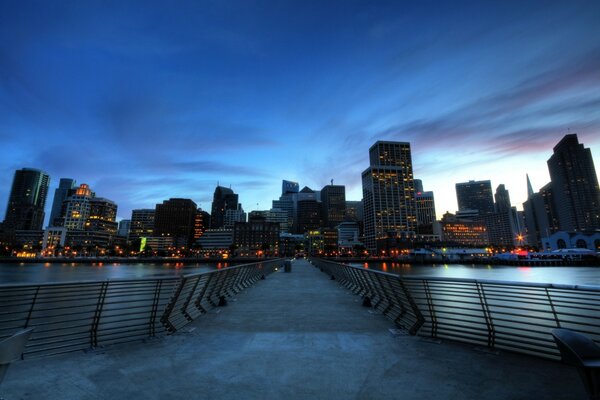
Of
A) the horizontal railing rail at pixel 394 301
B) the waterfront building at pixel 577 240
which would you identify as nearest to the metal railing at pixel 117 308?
the horizontal railing rail at pixel 394 301

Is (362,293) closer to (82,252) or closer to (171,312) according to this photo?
(171,312)

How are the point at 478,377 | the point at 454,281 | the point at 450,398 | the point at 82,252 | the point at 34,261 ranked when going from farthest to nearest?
the point at 82,252
the point at 34,261
the point at 454,281
the point at 478,377
the point at 450,398

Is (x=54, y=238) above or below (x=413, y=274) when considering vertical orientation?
above

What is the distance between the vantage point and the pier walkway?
415cm

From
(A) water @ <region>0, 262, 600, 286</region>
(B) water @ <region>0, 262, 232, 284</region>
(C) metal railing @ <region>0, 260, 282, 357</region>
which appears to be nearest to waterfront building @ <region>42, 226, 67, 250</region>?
(B) water @ <region>0, 262, 232, 284</region>

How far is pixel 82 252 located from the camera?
18712 cm

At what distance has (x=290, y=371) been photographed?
4.91 m

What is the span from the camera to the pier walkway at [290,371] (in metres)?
4.15

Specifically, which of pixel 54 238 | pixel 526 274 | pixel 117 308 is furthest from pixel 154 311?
pixel 54 238

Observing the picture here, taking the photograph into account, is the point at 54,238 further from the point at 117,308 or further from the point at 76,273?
the point at 117,308

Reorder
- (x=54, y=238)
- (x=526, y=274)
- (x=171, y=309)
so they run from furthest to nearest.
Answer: (x=54, y=238), (x=526, y=274), (x=171, y=309)

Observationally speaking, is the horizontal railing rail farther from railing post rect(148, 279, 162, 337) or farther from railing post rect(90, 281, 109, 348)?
railing post rect(90, 281, 109, 348)

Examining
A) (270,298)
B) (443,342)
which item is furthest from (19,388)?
(270,298)

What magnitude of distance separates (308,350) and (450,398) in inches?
108
